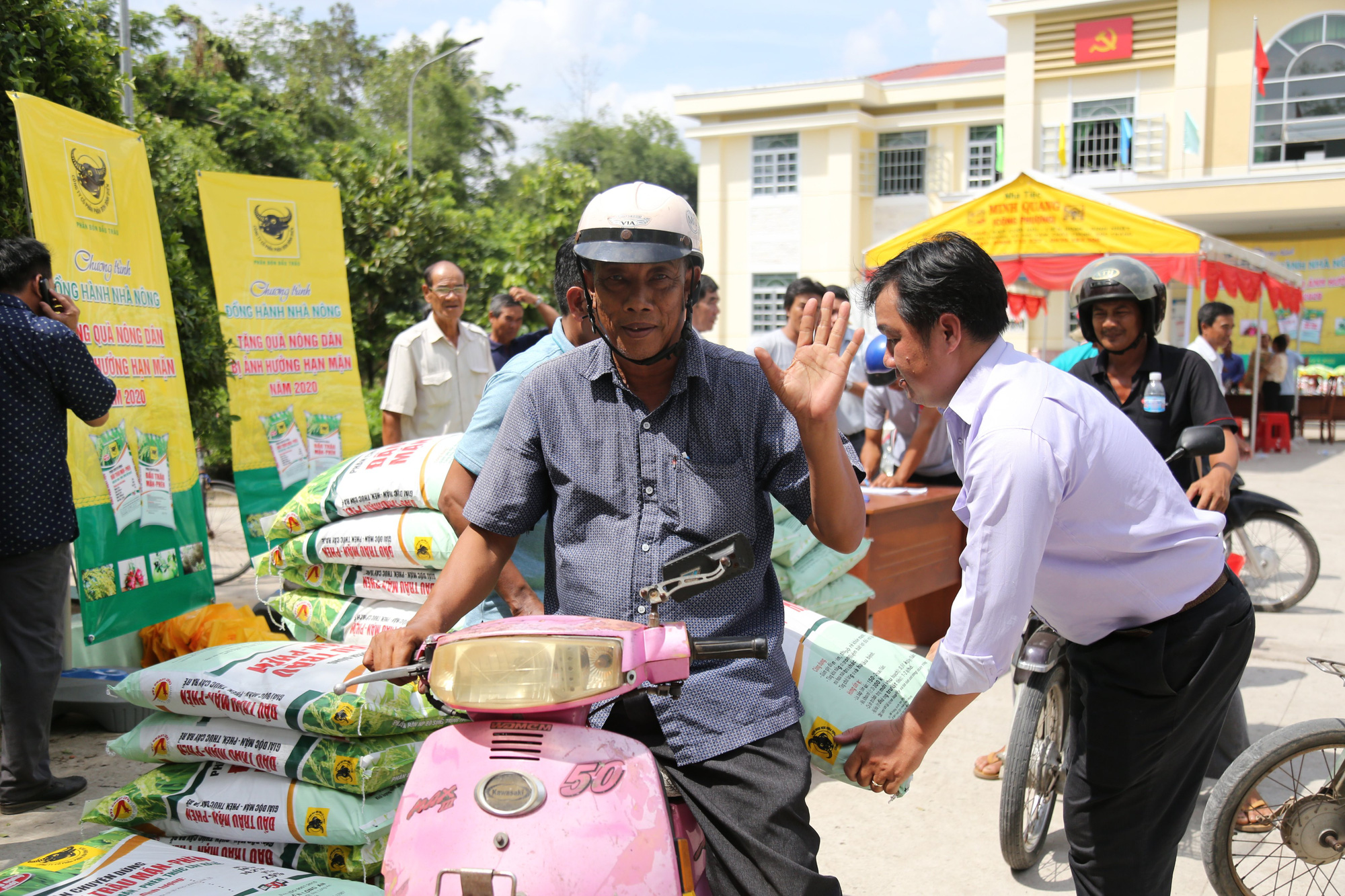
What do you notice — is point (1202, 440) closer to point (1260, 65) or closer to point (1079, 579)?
point (1079, 579)

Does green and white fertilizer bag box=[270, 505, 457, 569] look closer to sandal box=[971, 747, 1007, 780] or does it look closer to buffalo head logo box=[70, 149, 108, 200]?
buffalo head logo box=[70, 149, 108, 200]

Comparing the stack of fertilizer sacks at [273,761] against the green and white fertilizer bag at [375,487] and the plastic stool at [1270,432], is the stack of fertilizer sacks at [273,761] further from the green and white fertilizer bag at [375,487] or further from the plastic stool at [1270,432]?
the plastic stool at [1270,432]

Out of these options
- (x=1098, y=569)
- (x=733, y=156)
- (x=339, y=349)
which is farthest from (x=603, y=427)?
(x=733, y=156)

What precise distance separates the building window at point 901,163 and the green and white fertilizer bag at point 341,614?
2851 centimetres

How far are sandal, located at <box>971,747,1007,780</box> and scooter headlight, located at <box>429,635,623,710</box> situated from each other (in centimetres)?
322

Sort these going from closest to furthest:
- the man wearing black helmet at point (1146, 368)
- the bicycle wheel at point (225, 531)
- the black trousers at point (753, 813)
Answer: the black trousers at point (753, 813) → the man wearing black helmet at point (1146, 368) → the bicycle wheel at point (225, 531)

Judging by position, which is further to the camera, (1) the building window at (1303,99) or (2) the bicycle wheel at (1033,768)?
(1) the building window at (1303,99)

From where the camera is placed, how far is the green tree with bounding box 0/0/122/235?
4.52 metres

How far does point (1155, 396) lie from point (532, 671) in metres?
3.22

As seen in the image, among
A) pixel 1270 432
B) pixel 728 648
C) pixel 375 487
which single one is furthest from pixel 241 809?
pixel 1270 432

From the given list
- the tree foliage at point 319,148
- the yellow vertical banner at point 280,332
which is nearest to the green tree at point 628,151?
the tree foliage at point 319,148

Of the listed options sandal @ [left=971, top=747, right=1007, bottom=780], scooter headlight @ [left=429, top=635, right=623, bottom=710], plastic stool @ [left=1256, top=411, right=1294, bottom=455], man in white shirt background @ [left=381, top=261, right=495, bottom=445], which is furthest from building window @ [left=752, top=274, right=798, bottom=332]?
scooter headlight @ [left=429, top=635, right=623, bottom=710]

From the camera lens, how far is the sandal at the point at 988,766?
4.30 metres

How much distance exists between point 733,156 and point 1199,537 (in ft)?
101
